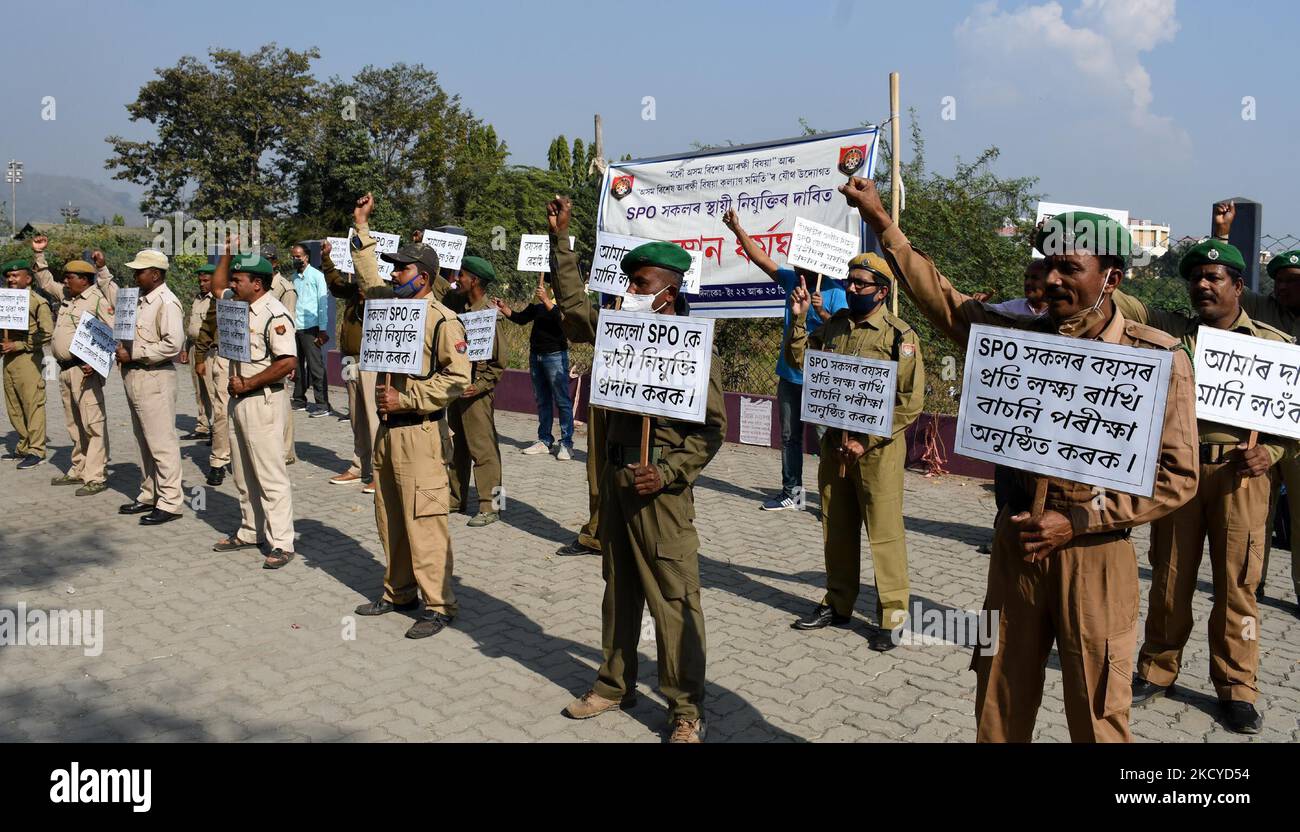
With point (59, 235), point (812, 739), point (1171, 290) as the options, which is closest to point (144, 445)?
point (812, 739)

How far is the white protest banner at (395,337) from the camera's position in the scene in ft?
20.4

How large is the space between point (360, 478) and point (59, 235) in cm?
4230

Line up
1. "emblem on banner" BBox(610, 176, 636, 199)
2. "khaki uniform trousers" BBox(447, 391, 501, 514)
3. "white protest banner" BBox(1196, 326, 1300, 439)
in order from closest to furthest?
"white protest banner" BBox(1196, 326, 1300, 439)
"khaki uniform trousers" BBox(447, 391, 501, 514)
"emblem on banner" BBox(610, 176, 636, 199)

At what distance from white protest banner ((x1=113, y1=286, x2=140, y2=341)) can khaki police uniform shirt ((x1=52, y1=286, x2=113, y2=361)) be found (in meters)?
1.09

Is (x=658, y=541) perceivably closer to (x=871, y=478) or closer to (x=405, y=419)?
(x=871, y=478)

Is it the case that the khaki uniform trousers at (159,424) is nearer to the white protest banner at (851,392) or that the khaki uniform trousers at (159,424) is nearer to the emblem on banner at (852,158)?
the white protest banner at (851,392)

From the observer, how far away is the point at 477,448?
29.7 feet

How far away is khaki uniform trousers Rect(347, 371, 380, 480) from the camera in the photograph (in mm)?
9602

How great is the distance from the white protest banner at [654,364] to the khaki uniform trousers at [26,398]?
A: 970 centimetres

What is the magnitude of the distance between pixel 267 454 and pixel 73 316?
450cm

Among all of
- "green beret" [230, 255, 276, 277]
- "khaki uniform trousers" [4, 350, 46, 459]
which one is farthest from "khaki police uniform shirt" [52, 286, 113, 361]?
"green beret" [230, 255, 276, 277]

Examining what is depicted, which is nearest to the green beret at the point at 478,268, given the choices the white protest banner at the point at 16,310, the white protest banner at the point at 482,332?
the white protest banner at the point at 482,332

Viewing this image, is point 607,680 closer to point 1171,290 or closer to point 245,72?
point 1171,290

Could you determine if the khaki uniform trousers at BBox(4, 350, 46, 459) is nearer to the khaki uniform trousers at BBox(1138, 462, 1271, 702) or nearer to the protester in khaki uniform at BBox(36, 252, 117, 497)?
the protester in khaki uniform at BBox(36, 252, 117, 497)
